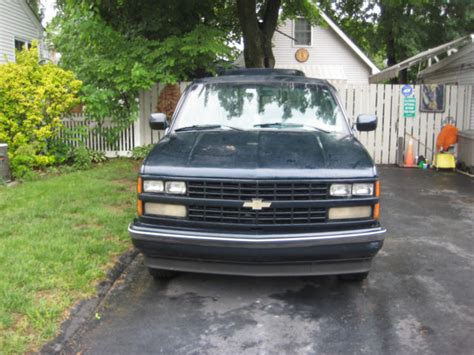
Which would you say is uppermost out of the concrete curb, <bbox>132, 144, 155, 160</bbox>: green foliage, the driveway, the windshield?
the windshield

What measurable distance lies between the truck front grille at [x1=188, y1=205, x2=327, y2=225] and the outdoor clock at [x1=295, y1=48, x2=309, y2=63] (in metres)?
21.4

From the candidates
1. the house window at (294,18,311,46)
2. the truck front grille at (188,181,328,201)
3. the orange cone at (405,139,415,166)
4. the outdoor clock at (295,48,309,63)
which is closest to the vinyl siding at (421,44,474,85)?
the orange cone at (405,139,415,166)

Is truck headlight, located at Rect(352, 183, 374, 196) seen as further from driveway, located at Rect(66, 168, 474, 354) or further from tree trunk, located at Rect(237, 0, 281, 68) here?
tree trunk, located at Rect(237, 0, 281, 68)

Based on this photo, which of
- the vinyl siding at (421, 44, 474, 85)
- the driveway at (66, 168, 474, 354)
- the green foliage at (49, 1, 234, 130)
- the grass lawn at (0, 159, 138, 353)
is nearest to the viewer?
the driveway at (66, 168, 474, 354)

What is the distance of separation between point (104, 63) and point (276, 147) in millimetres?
8799

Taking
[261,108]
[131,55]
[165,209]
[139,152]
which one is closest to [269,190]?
[165,209]

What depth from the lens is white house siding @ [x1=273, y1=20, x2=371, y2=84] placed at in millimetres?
24406

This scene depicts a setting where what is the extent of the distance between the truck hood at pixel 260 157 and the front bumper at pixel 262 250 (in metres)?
0.47

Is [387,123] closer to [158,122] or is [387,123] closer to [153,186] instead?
[158,122]

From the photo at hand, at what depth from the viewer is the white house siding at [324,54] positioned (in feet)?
80.1

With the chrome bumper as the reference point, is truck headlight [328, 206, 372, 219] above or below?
above

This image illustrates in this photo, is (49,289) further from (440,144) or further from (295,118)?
(440,144)

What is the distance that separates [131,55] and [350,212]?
9601 mm

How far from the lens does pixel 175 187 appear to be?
401 cm
